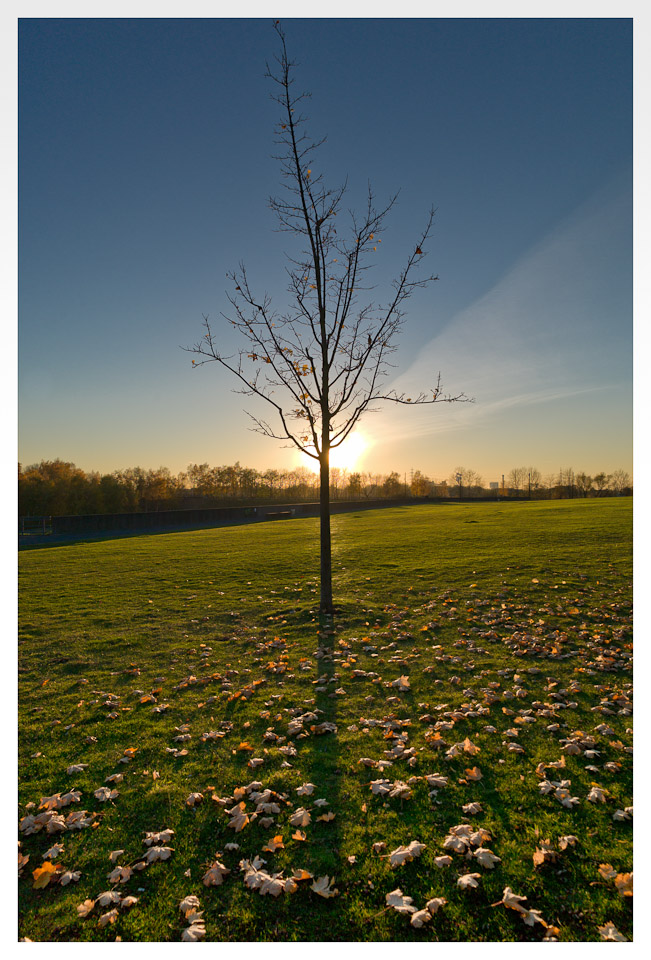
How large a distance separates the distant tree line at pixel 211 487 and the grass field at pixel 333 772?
18164mm

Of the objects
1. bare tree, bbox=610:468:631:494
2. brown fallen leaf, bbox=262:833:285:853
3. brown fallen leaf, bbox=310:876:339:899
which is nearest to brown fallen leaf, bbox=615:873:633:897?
brown fallen leaf, bbox=310:876:339:899

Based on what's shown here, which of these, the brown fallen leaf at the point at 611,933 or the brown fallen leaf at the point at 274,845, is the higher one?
the brown fallen leaf at the point at 611,933

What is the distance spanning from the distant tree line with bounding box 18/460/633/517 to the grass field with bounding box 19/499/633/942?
18164mm

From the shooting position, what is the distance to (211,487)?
266 feet

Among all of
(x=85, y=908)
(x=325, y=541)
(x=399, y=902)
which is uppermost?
(x=325, y=541)

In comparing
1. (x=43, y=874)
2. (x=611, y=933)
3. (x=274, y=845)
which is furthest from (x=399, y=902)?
(x=43, y=874)

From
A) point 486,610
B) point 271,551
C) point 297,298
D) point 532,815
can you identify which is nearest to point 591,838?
point 532,815

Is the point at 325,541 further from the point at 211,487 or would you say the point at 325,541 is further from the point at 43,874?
the point at 211,487

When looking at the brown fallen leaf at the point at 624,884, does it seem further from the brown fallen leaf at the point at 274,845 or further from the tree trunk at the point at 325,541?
the tree trunk at the point at 325,541

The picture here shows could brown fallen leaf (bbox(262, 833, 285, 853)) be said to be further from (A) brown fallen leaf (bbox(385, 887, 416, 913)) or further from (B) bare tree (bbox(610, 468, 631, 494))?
(B) bare tree (bbox(610, 468, 631, 494))

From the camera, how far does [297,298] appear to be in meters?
8.91

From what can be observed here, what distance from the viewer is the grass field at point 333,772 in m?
2.66

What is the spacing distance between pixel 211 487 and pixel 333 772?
3153 inches

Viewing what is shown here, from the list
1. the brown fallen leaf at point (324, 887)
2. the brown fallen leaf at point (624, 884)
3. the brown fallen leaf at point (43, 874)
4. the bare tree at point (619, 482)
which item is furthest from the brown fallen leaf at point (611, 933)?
the bare tree at point (619, 482)
